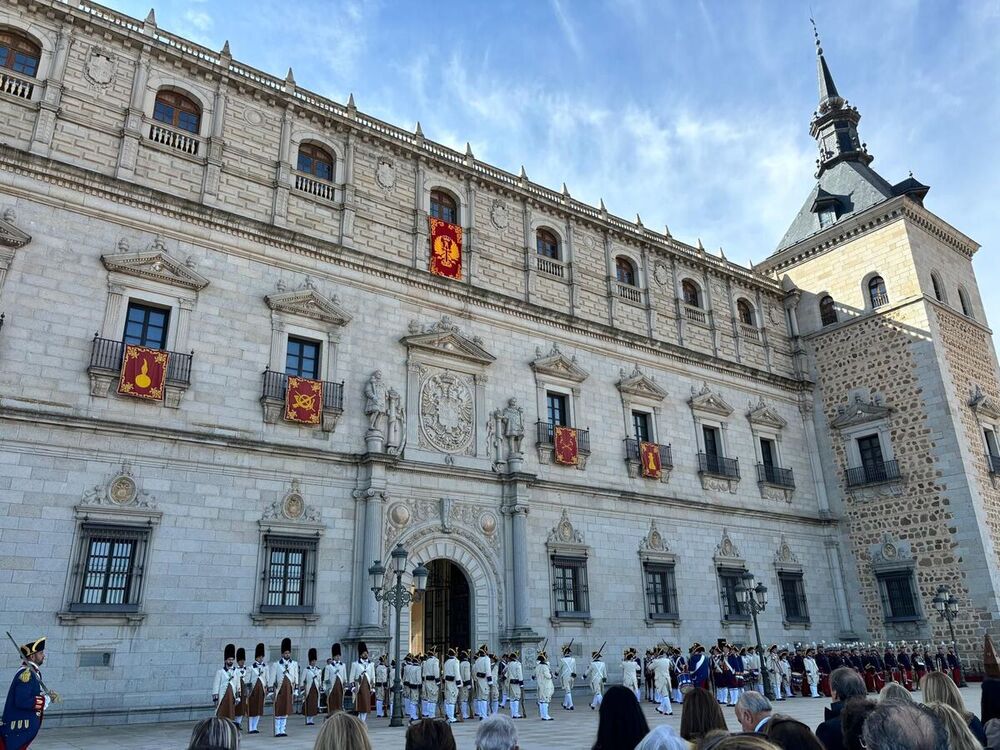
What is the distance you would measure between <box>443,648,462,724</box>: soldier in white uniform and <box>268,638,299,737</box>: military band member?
122 inches

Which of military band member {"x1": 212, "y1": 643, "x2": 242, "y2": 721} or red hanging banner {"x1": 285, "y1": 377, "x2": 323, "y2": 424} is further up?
red hanging banner {"x1": 285, "y1": 377, "x2": 323, "y2": 424}

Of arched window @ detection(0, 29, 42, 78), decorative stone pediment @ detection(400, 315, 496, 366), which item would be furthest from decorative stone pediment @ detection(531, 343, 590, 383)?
arched window @ detection(0, 29, 42, 78)

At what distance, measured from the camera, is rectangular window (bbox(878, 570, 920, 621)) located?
2580 cm

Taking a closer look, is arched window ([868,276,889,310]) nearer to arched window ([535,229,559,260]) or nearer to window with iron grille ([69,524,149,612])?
arched window ([535,229,559,260])

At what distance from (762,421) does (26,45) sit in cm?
2508

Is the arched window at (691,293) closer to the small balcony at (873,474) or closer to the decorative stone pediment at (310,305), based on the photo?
the small balcony at (873,474)

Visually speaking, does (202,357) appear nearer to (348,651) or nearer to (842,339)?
(348,651)

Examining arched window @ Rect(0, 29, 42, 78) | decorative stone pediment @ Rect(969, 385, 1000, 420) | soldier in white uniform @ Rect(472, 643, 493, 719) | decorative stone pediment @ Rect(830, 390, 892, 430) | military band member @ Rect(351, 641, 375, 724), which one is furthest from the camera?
decorative stone pediment @ Rect(830, 390, 892, 430)

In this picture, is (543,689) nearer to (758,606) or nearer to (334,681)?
(334,681)

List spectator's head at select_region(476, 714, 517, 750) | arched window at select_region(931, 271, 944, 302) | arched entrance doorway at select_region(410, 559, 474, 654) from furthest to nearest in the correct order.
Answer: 1. arched window at select_region(931, 271, 944, 302)
2. arched entrance doorway at select_region(410, 559, 474, 654)
3. spectator's head at select_region(476, 714, 517, 750)

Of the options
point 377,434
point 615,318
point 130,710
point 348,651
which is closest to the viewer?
point 130,710

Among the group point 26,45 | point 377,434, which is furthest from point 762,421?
point 26,45

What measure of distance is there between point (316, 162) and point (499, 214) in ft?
19.4

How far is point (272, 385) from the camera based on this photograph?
17.5 m
